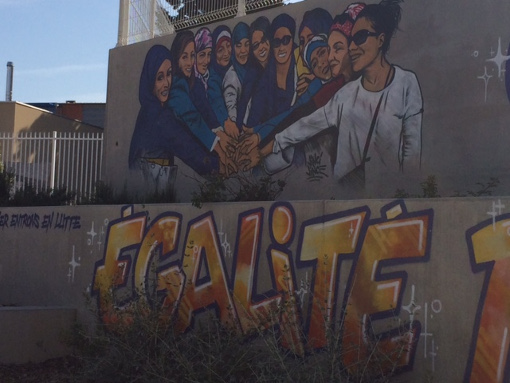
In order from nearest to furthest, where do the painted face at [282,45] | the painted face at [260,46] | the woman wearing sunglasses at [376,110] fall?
the woman wearing sunglasses at [376,110] < the painted face at [282,45] < the painted face at [260,46]

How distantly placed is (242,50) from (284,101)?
134 centimetres


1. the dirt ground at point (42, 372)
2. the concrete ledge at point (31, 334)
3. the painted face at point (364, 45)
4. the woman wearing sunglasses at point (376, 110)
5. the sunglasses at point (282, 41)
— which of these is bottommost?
the dirt ground at point (42, 372)

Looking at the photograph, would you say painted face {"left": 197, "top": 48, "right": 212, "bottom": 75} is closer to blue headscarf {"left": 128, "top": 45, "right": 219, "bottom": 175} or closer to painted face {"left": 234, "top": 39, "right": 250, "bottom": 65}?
painted face {"left": 234, "top": 39, "right": 250, "bottom": 65}

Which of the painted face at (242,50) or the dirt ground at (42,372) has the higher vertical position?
the painted face at (242,50)

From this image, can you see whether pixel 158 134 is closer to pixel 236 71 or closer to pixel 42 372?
pixel 236 71

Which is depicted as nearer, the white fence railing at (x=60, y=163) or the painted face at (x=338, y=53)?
the painted face at (x=338, y=53)

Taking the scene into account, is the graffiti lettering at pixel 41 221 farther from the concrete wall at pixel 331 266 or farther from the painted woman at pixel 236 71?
the painted woman at pixel 236 71

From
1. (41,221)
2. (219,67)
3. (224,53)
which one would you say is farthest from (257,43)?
(41,221)

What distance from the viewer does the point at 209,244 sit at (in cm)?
825

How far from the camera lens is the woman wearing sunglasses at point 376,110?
964cm

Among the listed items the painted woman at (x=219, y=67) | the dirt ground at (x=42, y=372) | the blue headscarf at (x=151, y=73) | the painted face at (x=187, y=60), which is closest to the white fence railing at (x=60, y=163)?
the blue headscarf at (x=151, y=73)

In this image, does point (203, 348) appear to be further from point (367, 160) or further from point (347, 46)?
point (347, 46)

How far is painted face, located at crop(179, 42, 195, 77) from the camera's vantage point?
1240 centimetres

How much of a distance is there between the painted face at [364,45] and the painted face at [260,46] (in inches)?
63.8
